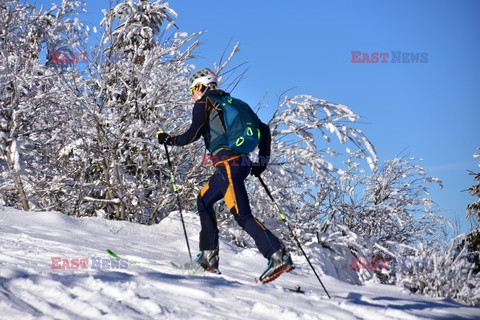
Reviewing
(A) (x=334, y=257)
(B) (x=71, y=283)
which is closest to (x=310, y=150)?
(A) (x=334, y=257)

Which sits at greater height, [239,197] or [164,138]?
[164,138]

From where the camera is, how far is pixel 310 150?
786cm

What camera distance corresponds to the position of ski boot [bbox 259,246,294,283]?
373 cm

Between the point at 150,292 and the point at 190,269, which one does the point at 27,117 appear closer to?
the point at 190,269

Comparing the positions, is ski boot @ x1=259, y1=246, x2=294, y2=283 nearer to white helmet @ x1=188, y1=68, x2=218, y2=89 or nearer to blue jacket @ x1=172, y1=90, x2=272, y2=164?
blue jacket @ x1=172, y1=90, x2=272, y2=164

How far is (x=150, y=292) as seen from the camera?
2.92 metres

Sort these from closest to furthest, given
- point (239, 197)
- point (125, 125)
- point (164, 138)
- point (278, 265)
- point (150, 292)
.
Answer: point (150, 292), point (278, 265), point (239, 197), point (164, 138), point (125, 125)

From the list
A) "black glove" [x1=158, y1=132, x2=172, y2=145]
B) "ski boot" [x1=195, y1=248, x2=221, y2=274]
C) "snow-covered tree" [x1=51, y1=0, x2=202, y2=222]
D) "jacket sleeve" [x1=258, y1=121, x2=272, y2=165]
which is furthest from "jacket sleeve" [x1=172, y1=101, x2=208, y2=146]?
"snow-covered tree" [x1=51, y1=0, x2=202, y2=222]

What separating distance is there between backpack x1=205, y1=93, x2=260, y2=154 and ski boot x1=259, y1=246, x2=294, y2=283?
34.4 inches

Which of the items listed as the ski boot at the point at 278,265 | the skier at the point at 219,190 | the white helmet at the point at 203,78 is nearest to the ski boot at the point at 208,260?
the skier at the point at 219,190

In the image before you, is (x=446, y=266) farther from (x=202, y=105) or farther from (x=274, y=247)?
(x=202, y=105)

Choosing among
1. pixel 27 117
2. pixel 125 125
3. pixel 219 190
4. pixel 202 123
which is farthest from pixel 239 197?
pixel 27 117

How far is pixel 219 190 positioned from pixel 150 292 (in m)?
1.33

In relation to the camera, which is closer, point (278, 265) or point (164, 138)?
point (278, 265)
